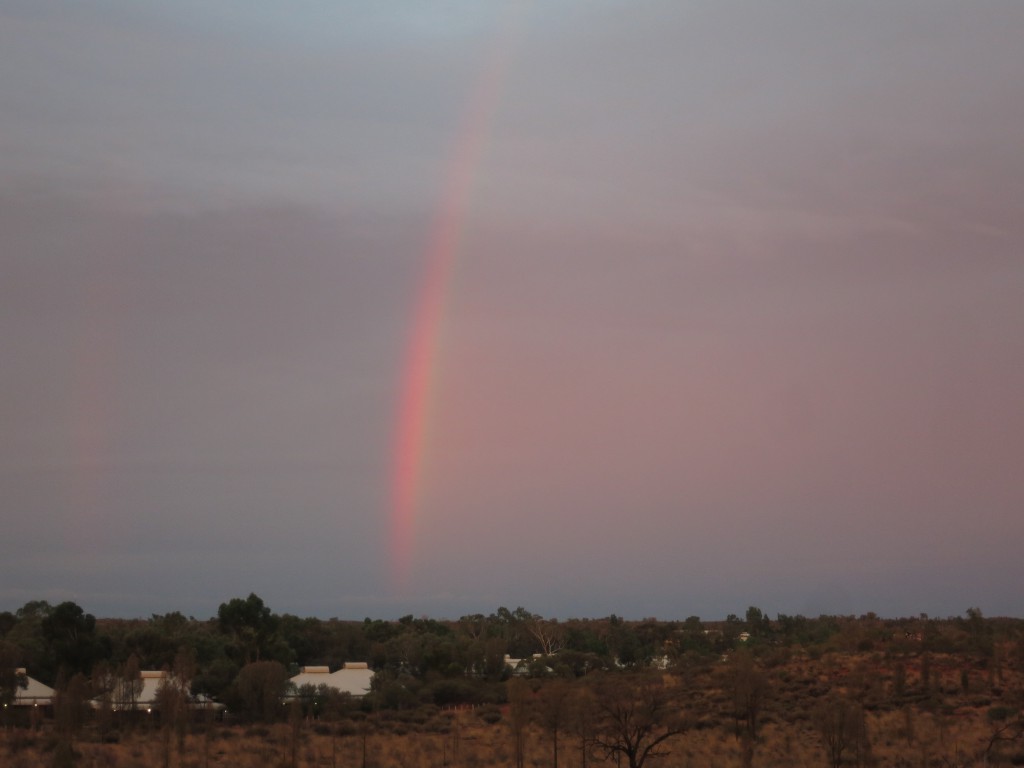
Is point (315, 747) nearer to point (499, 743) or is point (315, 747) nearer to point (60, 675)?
point (499, 743)

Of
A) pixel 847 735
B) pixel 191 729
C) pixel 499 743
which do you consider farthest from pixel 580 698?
pixel 191 729

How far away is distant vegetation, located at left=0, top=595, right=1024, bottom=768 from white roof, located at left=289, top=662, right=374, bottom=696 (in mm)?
1304

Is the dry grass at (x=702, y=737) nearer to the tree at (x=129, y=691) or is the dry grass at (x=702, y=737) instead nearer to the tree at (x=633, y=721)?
the tree at (x=633, y=721)

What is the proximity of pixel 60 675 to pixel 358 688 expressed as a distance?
725 inches

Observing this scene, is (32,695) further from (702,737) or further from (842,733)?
(842,733)

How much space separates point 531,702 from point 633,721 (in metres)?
6.34

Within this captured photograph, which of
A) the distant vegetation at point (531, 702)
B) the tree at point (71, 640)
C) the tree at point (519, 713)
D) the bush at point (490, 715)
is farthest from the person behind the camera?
the tree at point (71, 640)

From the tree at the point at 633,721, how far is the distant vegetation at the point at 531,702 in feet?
0.65

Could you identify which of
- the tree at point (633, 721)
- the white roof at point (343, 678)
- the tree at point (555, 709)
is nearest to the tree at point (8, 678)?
the white roof at point (343, 678)

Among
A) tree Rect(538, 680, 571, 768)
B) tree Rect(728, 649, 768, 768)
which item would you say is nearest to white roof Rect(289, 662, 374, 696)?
tree Rect(538, 680, 571, 768)

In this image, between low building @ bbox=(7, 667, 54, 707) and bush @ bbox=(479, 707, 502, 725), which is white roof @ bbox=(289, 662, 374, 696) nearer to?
bush @ bbox=(479, 707, 502, 725)

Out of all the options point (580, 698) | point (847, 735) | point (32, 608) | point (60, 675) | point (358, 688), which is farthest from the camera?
point (32, 608)

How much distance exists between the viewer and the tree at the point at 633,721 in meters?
45.7

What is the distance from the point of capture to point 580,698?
53.6 m
